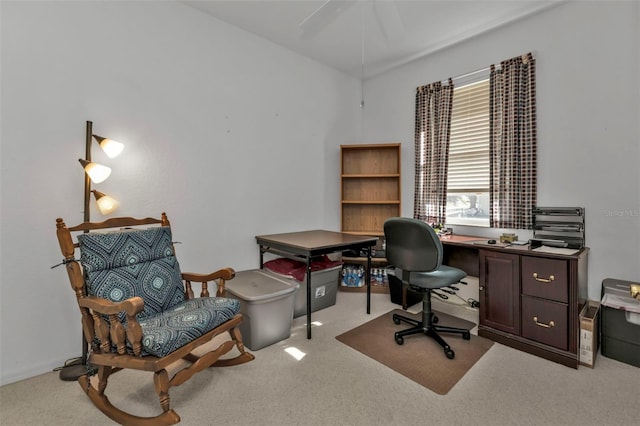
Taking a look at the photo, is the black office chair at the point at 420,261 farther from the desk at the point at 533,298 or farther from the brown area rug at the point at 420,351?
the desk at the point at 533,298

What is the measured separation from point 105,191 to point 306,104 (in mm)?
2277

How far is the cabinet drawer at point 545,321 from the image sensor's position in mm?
2059

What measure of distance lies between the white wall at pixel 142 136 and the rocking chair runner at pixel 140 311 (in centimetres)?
44

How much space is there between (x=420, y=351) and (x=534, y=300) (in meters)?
0.91

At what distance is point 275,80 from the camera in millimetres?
3246

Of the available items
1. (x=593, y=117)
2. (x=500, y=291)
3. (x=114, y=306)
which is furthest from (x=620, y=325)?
(x=114, y=306)

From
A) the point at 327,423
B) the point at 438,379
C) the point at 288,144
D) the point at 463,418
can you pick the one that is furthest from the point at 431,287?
the point at 288,144

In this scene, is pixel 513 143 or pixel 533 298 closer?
pixel 533 298

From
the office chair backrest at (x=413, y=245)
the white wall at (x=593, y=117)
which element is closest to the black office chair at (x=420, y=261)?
the office chair backrest at (x=413, y=245)

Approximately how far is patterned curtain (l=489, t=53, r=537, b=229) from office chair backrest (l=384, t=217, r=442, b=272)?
1145 mm

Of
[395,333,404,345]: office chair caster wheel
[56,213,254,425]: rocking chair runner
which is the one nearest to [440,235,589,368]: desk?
[395,333,404,345]: office chair caster wheel

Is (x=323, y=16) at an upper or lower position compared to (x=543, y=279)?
upper

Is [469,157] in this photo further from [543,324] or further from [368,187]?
[543,324]

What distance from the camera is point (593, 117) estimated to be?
93.7 inches
